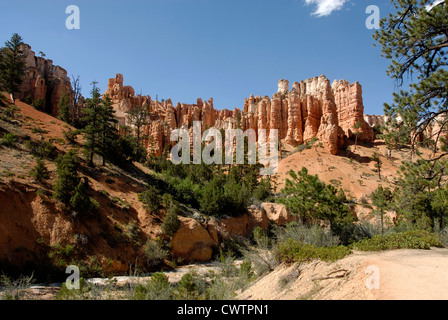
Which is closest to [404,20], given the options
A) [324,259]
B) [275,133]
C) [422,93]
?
[422,93]

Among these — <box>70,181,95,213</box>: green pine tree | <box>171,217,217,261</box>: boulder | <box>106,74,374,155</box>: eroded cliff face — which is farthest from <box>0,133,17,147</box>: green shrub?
<box>106,74,374,155</box>: eroded cliff face

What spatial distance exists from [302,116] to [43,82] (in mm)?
57556

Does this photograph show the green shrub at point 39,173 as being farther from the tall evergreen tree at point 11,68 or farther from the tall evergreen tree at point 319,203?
the tall evergreen tree at point 11,68

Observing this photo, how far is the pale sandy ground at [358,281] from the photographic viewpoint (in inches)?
240

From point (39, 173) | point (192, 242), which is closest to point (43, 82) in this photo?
point (39, 173)

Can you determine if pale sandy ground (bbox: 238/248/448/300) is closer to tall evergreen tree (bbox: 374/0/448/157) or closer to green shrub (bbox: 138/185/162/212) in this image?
tall evergreen tree (bbox: 374/0/448/157)

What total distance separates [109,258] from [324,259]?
14132mm

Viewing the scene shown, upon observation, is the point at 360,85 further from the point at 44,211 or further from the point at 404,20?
the point at 44,211

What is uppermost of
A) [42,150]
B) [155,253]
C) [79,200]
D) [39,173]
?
[42,150]

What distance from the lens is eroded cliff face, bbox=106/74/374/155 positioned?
6175cm

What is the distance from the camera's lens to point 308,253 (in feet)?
33.8

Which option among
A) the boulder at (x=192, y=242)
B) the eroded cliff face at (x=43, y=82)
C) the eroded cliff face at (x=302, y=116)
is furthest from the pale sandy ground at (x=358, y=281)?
the eroded cliff face at (x=43, y=82)

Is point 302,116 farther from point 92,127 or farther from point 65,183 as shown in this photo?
point 65,183

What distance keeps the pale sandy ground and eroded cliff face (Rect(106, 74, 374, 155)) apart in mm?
50938
